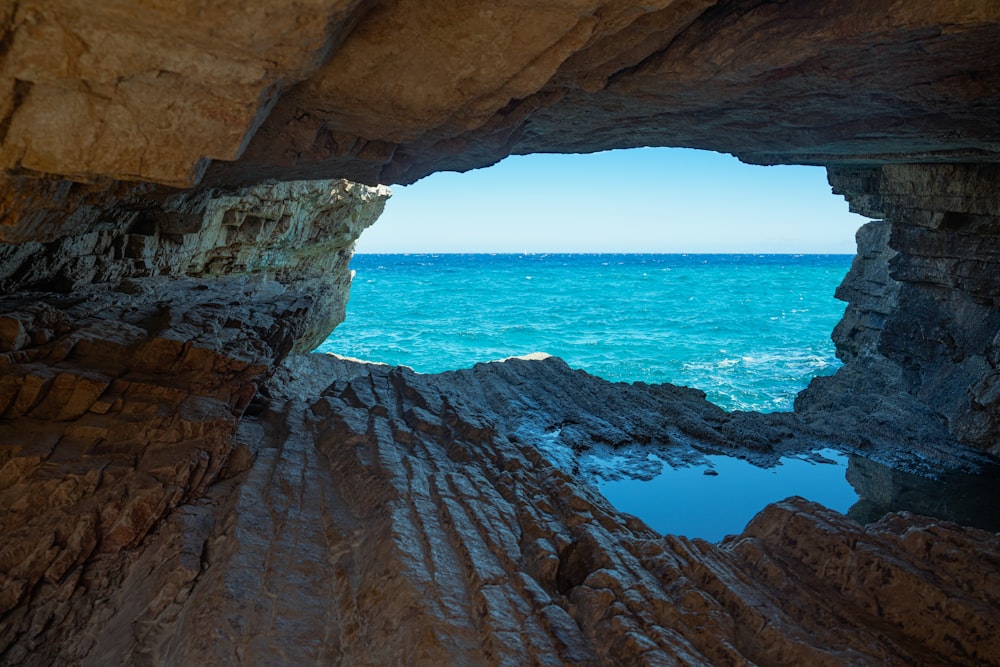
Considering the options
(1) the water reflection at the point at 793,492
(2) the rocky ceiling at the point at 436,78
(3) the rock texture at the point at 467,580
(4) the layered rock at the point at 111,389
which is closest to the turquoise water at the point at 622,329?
(1) the water reflection at the point at 793,492

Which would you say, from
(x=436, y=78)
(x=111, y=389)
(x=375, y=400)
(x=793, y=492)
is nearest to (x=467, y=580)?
(x=436, y=78)

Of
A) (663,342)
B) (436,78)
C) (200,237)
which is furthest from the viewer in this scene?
(663,342)

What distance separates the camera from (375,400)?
351 inches

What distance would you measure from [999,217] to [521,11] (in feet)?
31.5

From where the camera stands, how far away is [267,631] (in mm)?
4137

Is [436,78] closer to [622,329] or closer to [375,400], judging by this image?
[375,400]

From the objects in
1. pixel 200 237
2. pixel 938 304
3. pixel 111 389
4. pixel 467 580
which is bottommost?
pixel 467 580

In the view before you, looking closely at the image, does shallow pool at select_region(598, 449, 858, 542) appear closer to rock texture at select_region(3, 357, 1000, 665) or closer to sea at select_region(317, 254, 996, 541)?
sea at select_region(317, 254, 996, 541)

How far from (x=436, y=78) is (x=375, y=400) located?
5.20 metres

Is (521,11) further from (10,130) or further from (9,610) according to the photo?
(9,610)

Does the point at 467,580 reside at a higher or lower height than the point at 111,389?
lower

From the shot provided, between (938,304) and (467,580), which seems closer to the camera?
(467,580)

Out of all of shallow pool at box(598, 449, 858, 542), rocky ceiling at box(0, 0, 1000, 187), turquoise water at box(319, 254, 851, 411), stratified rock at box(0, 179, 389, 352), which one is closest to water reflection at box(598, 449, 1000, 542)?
shallow pool at box(598, 449, 858, 542)

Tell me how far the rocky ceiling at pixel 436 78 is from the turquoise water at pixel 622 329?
489 inches
